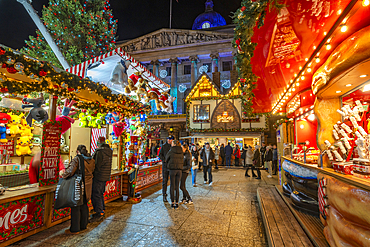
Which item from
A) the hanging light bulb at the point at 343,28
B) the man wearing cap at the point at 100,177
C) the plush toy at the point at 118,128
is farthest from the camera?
the plush toy at the point at 118,128

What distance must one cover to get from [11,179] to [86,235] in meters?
3.59

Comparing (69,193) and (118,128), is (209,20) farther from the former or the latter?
(69,193)

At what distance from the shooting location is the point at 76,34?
15367 mm

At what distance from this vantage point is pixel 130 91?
5676mm

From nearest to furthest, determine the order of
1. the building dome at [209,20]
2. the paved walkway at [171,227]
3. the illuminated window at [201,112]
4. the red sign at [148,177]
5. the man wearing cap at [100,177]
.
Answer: the paved walkway at [171,227] < the man wearing cap at [100,177] < the red sign at [148,177] < the illuminated window at [201,112] < the building dome at [209,20]

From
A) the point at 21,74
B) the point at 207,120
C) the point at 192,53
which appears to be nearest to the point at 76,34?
the point at 207,120

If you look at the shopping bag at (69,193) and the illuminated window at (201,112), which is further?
the illuminated window at (201,112)

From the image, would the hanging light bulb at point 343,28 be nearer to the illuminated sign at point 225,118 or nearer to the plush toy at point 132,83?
the plush toy at point 132,83

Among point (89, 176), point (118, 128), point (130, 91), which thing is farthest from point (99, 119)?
point (89, 176)

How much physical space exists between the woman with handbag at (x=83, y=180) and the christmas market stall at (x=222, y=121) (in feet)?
49.0

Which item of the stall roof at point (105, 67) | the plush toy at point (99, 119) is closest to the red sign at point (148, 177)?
the plush toy at point (99, 119)

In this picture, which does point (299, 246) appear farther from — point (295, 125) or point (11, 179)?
point (11, 179)

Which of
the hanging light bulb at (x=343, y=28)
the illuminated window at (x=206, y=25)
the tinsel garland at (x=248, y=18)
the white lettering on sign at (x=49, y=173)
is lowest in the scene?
the white lettering on sign at (x=49, y=173)

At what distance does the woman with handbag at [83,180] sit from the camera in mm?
3531
